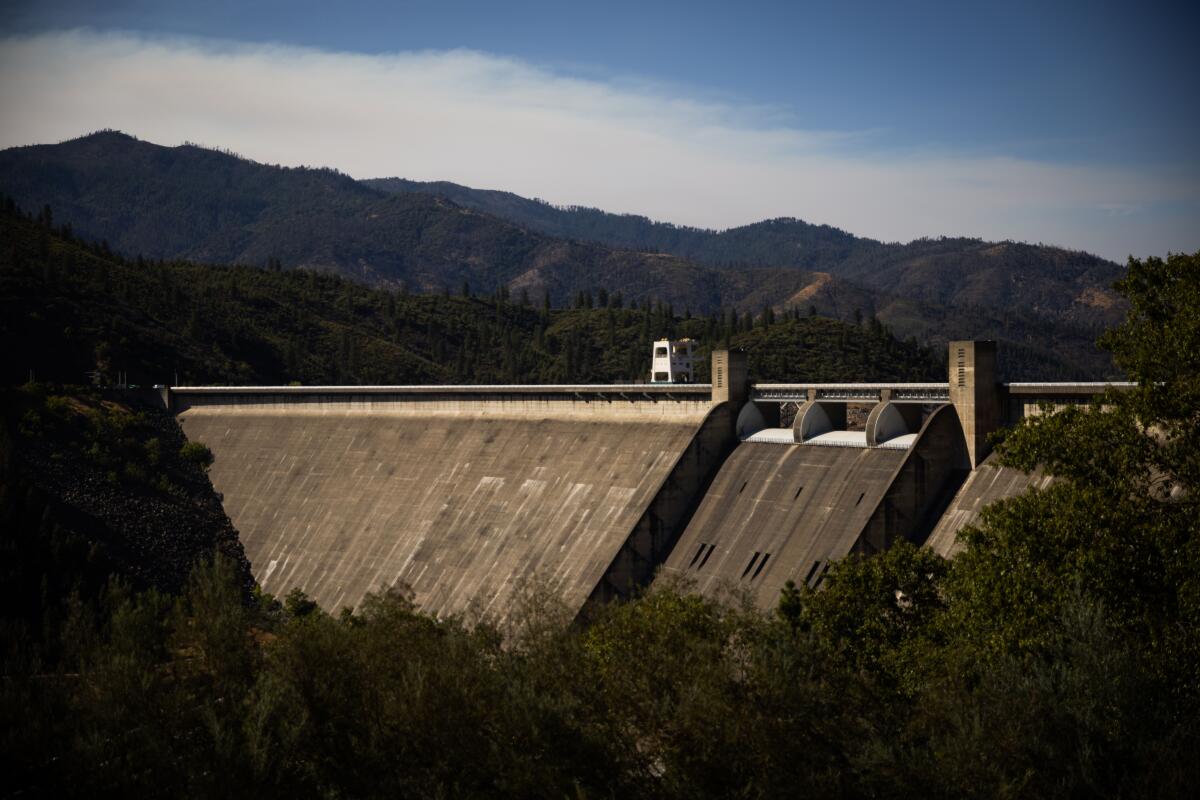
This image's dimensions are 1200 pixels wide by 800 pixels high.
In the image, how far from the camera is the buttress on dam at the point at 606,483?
129 feet

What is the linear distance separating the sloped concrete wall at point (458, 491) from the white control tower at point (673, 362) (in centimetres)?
837

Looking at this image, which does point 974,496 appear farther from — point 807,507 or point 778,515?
point 778,515

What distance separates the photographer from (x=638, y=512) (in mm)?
48000

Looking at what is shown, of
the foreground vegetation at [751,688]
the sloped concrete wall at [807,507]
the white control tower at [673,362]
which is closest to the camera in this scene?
the foreground vegetation at [751,688]

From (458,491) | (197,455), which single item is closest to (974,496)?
(458,491)

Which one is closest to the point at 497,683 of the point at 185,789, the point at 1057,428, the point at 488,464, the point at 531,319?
the point at 185,789

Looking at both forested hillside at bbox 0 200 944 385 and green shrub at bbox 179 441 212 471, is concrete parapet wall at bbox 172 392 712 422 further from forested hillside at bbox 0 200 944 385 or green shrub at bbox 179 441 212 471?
forested hillside at bbox 0 200 944 385

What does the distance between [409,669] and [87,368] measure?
7654 cm

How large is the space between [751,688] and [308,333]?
4596 inches

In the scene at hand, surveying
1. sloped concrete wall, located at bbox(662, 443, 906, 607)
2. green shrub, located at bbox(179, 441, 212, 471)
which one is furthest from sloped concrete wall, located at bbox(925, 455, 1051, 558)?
green shrub, located at bbox(179, 441, 212, 471)

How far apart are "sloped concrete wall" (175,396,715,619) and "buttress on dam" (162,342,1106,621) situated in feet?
0.36

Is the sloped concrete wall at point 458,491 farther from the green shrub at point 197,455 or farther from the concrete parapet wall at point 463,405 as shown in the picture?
the green shrub at point 197,455

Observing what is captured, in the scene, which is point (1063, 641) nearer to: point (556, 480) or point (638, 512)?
point (638, 512)

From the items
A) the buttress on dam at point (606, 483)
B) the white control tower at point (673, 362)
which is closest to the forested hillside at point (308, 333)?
the buttress on dam at point (606, 483)
